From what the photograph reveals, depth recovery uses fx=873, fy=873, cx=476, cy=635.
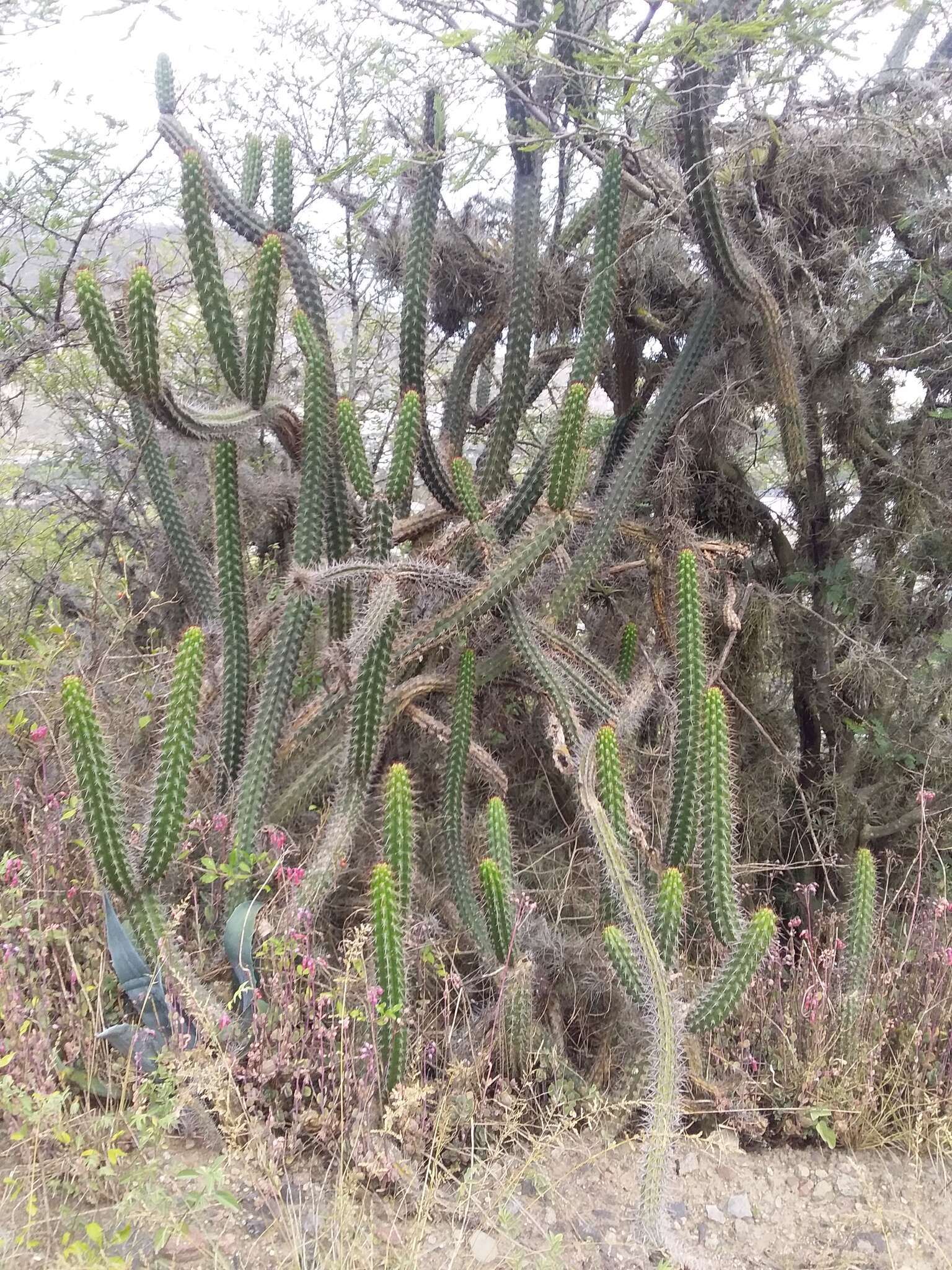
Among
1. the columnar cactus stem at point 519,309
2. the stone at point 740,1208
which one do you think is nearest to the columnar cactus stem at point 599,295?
the columnar cactus stem at point 519,309

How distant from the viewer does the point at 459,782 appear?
294 cm

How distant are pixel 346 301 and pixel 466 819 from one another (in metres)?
2.65

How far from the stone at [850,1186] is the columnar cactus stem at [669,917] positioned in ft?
2.49

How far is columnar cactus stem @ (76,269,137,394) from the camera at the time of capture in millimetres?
2441

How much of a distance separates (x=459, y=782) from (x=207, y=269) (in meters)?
1.85

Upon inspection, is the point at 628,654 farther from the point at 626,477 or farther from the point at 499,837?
the point at 499,837

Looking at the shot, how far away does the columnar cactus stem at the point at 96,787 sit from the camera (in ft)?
7.41

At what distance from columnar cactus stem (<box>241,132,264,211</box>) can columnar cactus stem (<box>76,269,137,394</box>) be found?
974 millimetres

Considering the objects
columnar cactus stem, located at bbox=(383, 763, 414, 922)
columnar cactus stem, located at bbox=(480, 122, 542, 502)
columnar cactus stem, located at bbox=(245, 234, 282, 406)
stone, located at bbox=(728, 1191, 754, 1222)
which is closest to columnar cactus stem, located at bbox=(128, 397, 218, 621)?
columnar cactus stem, located at bbox=(245, 234, 282, 406)

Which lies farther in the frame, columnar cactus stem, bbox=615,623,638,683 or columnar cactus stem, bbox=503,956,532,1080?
columnar cactus stem, bbox=615,623,638,683

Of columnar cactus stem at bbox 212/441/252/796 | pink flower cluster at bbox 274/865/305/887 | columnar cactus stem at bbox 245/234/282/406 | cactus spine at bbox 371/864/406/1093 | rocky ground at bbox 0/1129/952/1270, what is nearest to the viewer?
rocky ground at bbox 0/1129/952/1270

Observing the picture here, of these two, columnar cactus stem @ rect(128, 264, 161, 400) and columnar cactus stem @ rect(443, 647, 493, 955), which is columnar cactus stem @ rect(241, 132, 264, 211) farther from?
columnar cactus stem @ rect(443, 647, 493, 955)

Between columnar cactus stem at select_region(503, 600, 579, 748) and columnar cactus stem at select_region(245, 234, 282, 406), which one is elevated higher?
columnar cactus stem at select_region(245, 234, 282, 406)

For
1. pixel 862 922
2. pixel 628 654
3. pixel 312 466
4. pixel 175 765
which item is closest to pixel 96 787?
pixel 175 765
